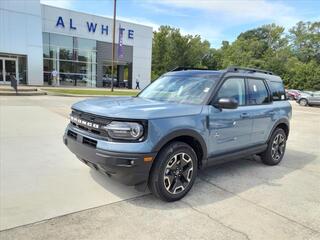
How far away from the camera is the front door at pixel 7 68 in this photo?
26.0 meters

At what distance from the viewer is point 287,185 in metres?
4.76

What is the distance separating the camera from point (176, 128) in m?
3.73

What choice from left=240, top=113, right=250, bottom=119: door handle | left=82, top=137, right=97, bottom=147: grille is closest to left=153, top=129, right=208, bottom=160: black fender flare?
left=82, top=137, right=97, bottom=147: grille

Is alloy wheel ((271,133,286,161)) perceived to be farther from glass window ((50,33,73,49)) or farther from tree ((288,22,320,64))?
tree ((288,22,320,64))

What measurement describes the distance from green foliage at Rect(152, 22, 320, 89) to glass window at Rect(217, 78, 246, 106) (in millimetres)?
43959

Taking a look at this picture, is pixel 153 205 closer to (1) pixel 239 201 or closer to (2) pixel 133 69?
(1) pixel 239 201

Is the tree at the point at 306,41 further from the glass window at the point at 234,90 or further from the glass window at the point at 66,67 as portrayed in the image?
the glass window at the point at 234,90

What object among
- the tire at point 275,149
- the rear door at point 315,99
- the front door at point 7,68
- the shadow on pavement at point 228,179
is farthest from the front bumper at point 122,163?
the front door at point 7,68

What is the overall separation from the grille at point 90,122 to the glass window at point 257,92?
2.80 m

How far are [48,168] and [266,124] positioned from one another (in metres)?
4.04

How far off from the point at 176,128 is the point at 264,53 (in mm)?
64781

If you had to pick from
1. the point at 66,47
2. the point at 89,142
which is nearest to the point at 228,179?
the point at 89,142

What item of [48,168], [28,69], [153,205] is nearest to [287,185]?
[153,205]

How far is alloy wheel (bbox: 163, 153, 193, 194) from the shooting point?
381cm
